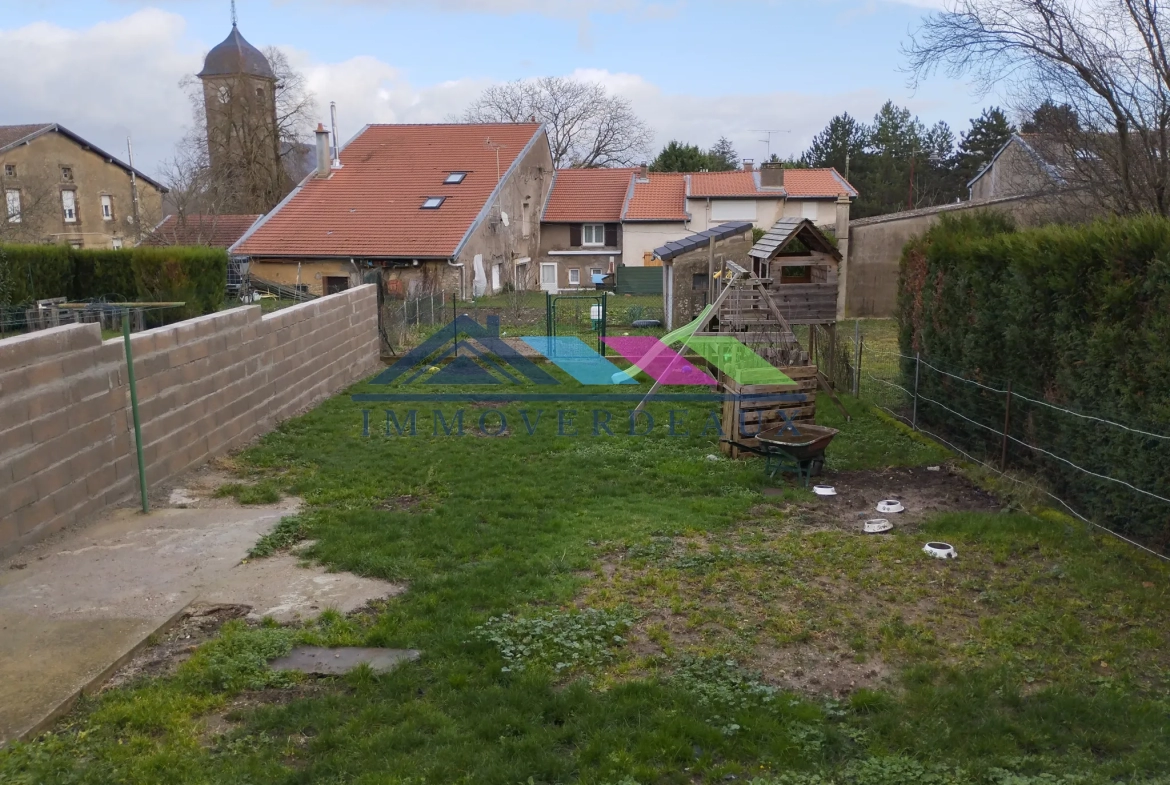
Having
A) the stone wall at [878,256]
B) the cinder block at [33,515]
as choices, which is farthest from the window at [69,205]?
the cinder block at [33,515]

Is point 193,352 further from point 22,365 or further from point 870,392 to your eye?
point 870,392

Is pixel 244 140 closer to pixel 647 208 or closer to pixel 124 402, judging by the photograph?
pixel 647 208

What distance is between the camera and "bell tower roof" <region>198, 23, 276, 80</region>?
50.1 m

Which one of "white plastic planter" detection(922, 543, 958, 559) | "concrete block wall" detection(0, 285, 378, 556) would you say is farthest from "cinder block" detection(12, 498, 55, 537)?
"white plastic planter" detection(922, 543, 958, 559)

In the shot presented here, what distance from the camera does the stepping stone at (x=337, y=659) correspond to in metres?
5.33

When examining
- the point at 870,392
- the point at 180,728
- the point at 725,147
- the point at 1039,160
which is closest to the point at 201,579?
the point at 180,728

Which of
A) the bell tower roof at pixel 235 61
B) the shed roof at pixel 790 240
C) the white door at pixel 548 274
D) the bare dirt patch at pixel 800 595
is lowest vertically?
the bare dirt patch at pixel 800 595

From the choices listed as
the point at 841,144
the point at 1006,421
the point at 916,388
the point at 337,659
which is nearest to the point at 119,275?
the point at 916,388

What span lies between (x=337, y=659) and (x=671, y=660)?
6.84ft

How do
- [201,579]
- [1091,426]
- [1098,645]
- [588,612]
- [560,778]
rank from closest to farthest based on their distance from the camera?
[560,778] → [1098,645] → [588,612] → [201,579] → [1091,426]

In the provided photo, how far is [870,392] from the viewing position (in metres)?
14.0

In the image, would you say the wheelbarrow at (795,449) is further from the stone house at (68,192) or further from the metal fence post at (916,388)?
the stone house at (68,192)

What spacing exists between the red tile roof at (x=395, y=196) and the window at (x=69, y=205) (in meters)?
17.0

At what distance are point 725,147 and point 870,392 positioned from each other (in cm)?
5626
